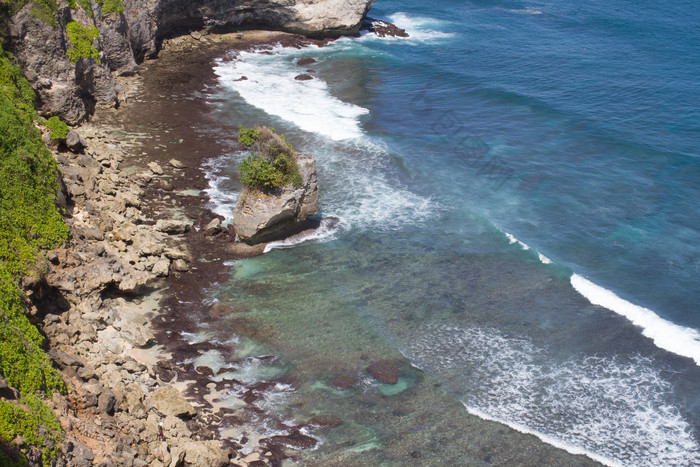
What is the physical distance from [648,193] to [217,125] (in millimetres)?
25912

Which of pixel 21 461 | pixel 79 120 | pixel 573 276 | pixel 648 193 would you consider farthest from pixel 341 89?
pixel 21 461

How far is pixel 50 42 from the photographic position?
1275 inches

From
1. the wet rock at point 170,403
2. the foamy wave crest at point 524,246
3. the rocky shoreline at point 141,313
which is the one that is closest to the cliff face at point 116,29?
the rocky shoreline at point 141,313

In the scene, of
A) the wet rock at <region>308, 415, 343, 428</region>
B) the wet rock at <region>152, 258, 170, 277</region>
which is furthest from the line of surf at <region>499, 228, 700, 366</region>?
the wet rock at <region>152, 258, 170, 277</region>

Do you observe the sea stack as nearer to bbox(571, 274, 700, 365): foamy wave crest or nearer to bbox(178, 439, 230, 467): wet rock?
bbox(178, 439, 230, 467): wet rock

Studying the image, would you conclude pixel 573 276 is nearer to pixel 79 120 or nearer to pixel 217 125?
pixel 217 125

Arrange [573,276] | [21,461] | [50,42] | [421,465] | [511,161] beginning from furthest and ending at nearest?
1. [511,161]
2. [50,42]
3. [573,276]
4. [421,465]
5. [21,461]

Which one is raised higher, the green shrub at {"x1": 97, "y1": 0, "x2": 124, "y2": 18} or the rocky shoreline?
the green shrub at {"x1": 97, "y1": 0, "x2": 124, "y2": 18}

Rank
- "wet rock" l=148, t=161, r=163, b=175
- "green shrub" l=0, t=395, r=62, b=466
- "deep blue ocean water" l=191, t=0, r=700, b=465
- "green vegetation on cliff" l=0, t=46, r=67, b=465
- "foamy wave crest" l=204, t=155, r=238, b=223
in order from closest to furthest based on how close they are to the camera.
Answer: "green shrub" l=0, t=395, r=62, b=466
"green vegetation on cliff" l=0, t=46, r=67, b=465
"deep blue ocean water" l=191, t=0, r=700, b=465
"foamy wave crest" l=204, t=155, r=238, b=223
"wet rock" l=148, t=161, r=163, b=175

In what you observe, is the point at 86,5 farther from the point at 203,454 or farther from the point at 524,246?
the point at 203,454

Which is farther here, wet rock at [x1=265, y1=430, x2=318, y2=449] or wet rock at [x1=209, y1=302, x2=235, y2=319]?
wet rock at [x1=209, y1=302, x2=235, y2=319]

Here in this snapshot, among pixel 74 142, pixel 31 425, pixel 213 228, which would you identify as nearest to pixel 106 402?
pixel 31 425

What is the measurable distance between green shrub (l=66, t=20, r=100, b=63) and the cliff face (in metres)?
0.15

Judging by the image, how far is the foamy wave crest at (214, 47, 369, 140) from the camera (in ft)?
134
